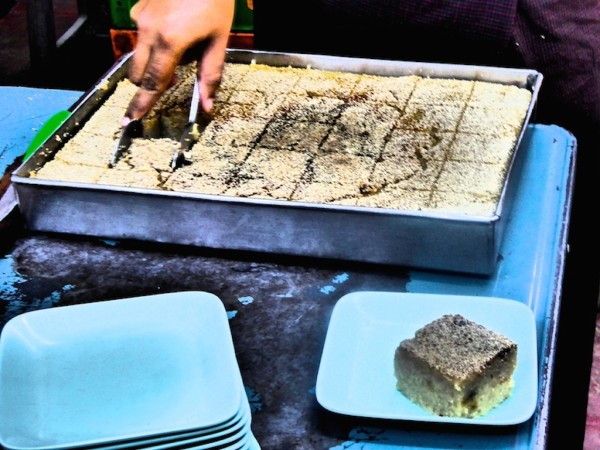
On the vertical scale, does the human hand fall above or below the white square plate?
above

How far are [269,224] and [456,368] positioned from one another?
44cm

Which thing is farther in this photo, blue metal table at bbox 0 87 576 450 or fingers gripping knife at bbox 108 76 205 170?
fingers gripping knife at bbox 108 76 205 170

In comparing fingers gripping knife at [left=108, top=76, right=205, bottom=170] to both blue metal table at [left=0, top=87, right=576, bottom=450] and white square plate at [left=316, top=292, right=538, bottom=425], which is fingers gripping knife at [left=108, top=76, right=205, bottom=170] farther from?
white square plate at [left=316, top=292, right=538, bottom=425]

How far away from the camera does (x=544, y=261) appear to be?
1.43 meters

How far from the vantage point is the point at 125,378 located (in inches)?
45.4

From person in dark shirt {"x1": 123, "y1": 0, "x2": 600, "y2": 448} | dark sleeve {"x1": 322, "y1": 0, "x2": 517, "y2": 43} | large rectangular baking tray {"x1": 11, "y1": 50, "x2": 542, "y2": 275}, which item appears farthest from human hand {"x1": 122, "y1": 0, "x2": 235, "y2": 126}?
dark sleeve {"x1": 322, "y1": 0, "x2": 517, "y2": 43}

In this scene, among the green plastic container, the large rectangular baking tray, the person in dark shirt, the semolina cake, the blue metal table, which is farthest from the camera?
the green plastic container

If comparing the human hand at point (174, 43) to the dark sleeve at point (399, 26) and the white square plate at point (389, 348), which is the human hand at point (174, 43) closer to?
the dark sleeve at point (399, 26)

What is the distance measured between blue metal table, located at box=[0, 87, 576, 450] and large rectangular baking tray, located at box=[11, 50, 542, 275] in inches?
1.0

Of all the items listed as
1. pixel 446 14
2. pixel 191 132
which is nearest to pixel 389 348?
pixel 191 132

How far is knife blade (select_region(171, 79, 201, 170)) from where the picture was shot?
5.17 feet

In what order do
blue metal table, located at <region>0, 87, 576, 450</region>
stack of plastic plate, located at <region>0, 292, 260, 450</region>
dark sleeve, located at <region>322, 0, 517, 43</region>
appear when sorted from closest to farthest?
stack of plastic plate, located at <region>0, 292, 260, 450</region> → blue metal table, located at <region>0, 87, 576, 450</region> → dark sleeve, located at <region>322, 0, 517, 43</region>

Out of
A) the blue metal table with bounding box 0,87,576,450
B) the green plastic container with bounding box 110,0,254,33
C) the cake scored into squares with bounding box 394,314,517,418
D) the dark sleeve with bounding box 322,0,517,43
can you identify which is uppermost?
the dark sleeve with bounding box 322,0,517,43

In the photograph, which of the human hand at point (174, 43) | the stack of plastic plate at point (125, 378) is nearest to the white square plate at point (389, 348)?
the stack of plastic plate at point (125, 378)
